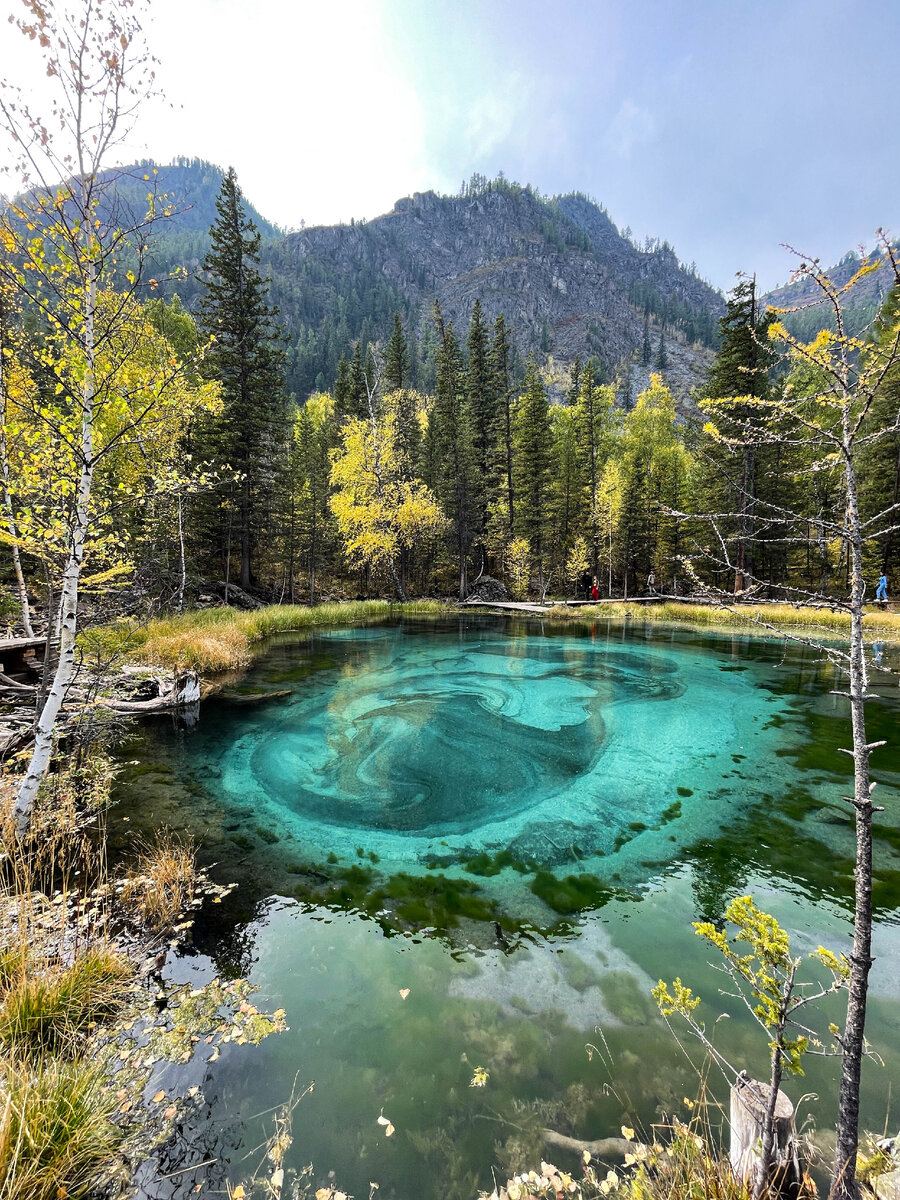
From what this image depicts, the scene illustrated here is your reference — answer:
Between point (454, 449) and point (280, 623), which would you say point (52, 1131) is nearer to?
point (280, 623)

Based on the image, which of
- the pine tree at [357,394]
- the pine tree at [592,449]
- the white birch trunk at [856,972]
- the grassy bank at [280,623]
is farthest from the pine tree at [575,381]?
the white birch trunk at [856,972]

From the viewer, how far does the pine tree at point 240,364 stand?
2347cm

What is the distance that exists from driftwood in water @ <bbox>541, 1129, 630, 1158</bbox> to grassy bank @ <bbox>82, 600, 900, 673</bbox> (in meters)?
3.12

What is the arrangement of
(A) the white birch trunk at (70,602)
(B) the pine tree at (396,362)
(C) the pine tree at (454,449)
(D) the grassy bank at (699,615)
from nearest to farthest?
(A) the white birch trunk at (70,602) → (D) the grassy bank at (699,615) → (C) the pine tree at (454,449) → (B) the pine tree at (396,362)

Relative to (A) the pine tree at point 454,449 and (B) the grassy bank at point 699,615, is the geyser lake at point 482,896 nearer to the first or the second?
(B) the grassy bank at point 699,615

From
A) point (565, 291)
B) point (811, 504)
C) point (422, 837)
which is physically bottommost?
point (422, 837)

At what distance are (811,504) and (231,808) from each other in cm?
3573

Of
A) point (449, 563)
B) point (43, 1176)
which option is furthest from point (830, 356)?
point (449, 563)

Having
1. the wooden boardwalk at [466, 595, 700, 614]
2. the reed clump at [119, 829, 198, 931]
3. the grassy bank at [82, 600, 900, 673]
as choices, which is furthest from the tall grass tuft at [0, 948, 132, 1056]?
the wooden boardwalk at [466, 595, 700, 614]

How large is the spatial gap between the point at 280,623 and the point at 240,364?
42.3ft

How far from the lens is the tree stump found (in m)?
2.15

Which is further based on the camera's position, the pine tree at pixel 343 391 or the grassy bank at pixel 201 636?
the pine tree at pixel 343 391

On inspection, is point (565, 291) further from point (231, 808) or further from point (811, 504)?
point (231, 808)

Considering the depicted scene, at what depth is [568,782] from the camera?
26.2ft
